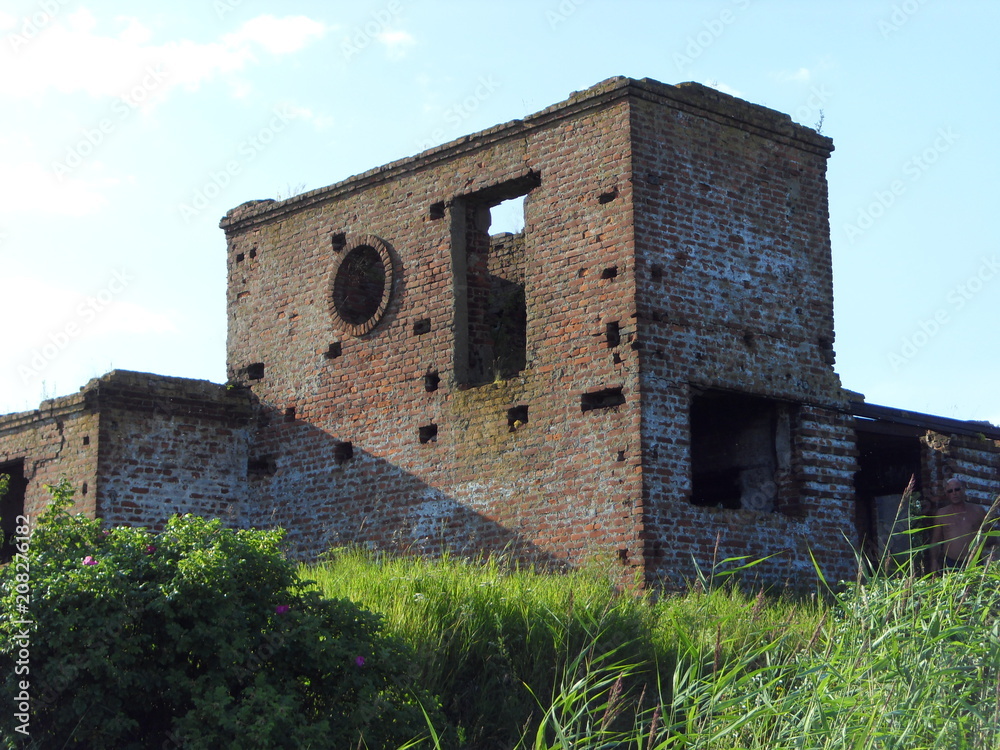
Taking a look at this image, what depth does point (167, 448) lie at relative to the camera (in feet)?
46.4

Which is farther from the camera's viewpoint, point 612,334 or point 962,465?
point 962,465

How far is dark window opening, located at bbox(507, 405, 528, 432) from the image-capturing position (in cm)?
1234

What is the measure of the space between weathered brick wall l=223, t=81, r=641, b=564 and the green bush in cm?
420

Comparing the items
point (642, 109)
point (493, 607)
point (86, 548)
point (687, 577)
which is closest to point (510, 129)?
point (642, 109)

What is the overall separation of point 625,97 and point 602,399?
279 cm

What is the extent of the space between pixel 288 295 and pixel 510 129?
3499 mm

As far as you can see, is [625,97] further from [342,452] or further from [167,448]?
[167,448]

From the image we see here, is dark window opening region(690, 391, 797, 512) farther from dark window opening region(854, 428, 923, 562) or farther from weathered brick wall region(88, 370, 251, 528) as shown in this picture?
weathered brick wall region(88, 370, 251, 528)

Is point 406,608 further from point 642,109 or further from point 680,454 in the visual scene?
point 642,109

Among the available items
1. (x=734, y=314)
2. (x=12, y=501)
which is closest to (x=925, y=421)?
(x=734, y=314)

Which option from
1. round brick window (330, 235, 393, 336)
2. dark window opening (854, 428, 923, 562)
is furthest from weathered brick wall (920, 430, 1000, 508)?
round brick window (330, 235, 393, 336)

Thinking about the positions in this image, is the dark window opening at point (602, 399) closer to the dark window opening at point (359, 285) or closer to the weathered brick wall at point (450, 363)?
the weathered brick wall at point (450, 363)

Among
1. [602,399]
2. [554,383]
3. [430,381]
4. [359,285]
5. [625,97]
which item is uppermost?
[625,97]

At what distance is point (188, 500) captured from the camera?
1418 centimetres
